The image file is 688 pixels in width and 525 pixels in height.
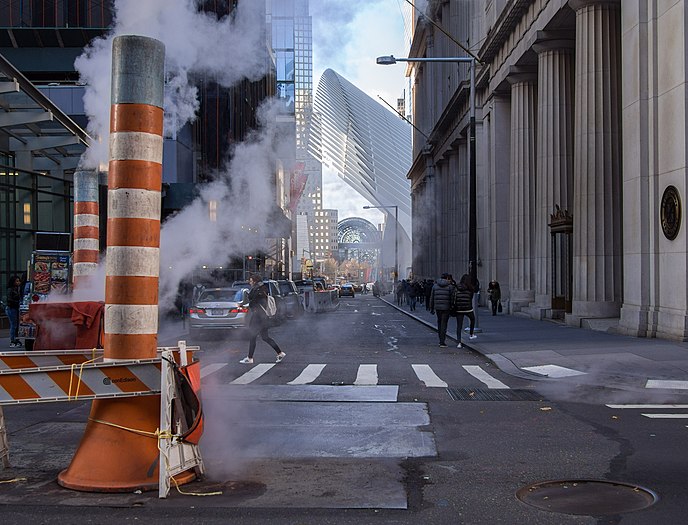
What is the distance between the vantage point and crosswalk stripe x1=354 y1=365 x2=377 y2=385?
12.0 meters

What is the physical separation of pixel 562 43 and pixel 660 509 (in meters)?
25.5

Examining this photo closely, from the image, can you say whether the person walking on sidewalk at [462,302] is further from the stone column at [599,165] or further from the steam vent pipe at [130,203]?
the steam vent pipe at [130,203]

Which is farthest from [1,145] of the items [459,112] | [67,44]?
[459,112]

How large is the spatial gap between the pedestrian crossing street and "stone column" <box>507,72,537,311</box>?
18.6 m

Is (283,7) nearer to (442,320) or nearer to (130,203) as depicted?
(442,320)

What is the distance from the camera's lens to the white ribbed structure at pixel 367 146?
91812 millimetres

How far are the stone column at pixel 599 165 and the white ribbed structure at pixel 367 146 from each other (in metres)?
64.0

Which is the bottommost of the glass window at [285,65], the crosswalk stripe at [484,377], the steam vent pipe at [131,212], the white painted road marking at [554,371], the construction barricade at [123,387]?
the crosswalk stripe at [484,377]

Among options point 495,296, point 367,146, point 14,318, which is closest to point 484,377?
point 14,318

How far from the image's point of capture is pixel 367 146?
103 metres

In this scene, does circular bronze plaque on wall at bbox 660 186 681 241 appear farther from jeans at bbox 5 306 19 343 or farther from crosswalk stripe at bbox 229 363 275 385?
jeans at bbox 5 306 19 343

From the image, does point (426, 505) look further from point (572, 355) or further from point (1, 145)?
point (1, 145)

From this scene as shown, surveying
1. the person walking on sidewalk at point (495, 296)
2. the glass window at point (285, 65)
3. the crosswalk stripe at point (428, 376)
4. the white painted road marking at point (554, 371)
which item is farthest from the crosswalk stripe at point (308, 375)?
the person walking on sidewalk at point (495, 296)

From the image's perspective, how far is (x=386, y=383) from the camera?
11.9 m
